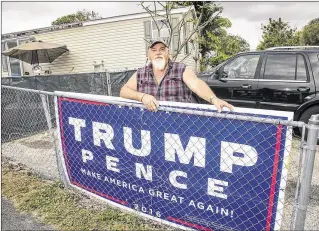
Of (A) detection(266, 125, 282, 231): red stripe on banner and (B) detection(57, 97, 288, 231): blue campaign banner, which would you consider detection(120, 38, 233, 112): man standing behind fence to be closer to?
(B) detection(57, 97, 288, 231): blue campaign banner

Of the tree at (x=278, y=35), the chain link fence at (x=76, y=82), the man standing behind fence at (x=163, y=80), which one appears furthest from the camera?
the tree at (x=278, y=35)

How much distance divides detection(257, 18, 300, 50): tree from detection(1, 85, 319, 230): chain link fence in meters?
25.8

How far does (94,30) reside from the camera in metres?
14.7

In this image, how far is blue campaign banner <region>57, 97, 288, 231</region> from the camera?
2049mm

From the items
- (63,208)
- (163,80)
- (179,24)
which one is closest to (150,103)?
(163,80)

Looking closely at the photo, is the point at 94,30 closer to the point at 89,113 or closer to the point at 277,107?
the point at 277,107

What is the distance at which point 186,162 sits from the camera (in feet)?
7.79

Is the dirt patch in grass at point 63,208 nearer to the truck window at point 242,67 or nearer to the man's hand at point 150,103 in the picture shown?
the man's hand at point 150,103

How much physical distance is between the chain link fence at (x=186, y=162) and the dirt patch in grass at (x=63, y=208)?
0.49 ft

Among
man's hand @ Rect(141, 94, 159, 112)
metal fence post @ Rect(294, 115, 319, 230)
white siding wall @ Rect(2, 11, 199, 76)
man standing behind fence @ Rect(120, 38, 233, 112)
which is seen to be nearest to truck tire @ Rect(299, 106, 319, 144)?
man standing behind fence @ Rect(120, 38, 233, 112)

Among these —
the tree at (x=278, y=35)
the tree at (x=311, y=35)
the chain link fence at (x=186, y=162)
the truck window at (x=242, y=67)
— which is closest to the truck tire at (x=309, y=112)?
the truck window at (x=242, y=67)

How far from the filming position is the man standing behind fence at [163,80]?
106 inches

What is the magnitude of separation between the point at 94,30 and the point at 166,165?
1357 cm

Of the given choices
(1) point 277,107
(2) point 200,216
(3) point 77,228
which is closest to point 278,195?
(2) point 200,216
